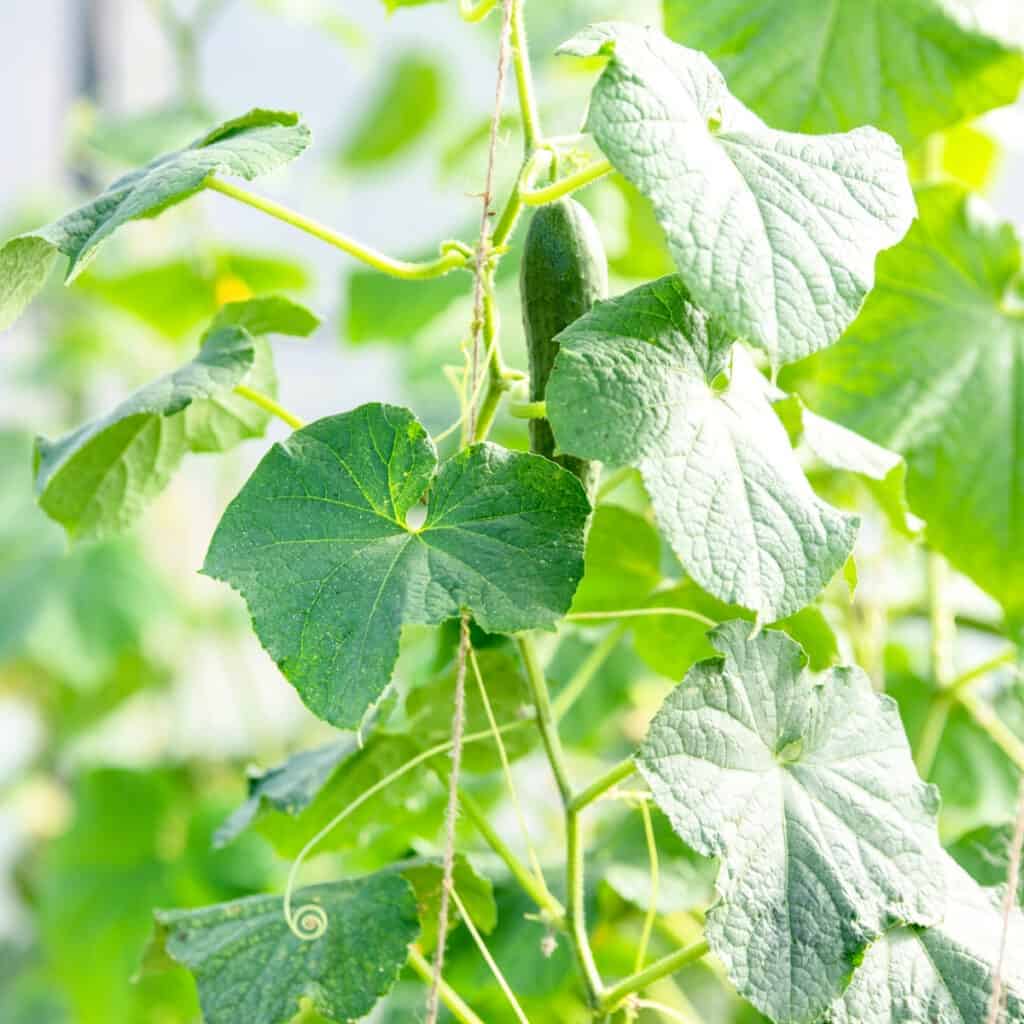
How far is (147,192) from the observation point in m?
0.53

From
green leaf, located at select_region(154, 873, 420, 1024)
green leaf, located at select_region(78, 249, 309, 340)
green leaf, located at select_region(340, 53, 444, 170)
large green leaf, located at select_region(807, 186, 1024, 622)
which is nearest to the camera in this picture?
green leaf, located at select_region(154, 873, 420, 1024)

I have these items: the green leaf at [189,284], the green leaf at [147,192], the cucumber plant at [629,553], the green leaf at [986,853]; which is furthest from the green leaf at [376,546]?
the green leaf at [189,284]

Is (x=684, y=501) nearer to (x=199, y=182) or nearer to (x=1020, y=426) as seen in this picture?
(x=199, y=182)

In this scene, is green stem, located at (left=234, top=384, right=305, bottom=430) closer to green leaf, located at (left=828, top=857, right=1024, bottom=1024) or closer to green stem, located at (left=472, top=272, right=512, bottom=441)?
green stem, located at (left=472, top=272, right=512, bottom=441)

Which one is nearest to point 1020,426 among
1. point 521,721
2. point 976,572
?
point 976,572

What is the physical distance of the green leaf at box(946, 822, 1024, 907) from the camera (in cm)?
65

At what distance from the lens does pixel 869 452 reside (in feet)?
1.96

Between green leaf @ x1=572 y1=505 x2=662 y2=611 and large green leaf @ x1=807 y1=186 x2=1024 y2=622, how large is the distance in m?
0.17

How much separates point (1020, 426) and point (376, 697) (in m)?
0.51

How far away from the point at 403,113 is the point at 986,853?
1931 millimetres

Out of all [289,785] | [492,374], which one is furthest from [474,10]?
[289,785]

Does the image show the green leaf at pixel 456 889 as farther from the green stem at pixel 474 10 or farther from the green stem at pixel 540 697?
the green stem at pixel 474 10

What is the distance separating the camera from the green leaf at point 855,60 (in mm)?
754

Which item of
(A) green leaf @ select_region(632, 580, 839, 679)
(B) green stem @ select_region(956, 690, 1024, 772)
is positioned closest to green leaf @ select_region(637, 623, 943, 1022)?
(A) green leaf @ select_region(632, 580, 839, 679)
